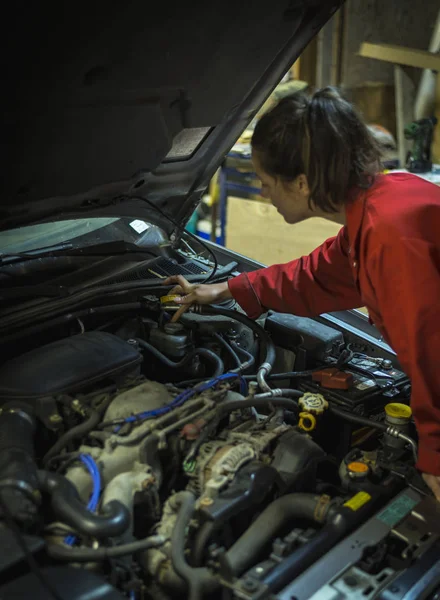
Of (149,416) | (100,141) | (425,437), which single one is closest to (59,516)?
(149,416)

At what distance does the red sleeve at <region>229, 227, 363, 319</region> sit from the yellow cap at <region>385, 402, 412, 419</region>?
1.25ft

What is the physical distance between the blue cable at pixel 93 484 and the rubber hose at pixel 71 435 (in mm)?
57

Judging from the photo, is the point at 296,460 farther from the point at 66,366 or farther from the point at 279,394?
the point at 66,366

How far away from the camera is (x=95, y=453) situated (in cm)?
115

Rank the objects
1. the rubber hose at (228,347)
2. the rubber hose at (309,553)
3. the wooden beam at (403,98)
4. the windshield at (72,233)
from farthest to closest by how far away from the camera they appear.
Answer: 1. the wooden beam at (403,98)
2. the windshield at (72,233)
3. the rubber hose at (228,347)
4. the rubber hose at (309,553)

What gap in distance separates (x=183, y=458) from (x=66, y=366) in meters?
0.32

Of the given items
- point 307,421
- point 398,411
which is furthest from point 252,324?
point 398,411

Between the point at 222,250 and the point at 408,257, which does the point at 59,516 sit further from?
the point at 222,250

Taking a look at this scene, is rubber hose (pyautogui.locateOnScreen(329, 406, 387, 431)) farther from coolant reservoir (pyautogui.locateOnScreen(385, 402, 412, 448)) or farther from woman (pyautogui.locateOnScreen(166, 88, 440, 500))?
woman (pyautogui.locateOnScreen(166, 88, 440, 500))

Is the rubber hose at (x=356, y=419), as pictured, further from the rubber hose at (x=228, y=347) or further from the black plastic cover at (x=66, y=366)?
the black plastic cover at (x=66, y=366)

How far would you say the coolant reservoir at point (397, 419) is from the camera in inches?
52.5

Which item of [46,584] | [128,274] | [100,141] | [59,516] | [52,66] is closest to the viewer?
[46,584]

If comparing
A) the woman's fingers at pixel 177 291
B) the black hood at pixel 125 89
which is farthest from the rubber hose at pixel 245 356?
the black hood at pixel 125 89

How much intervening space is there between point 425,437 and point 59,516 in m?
0.71
